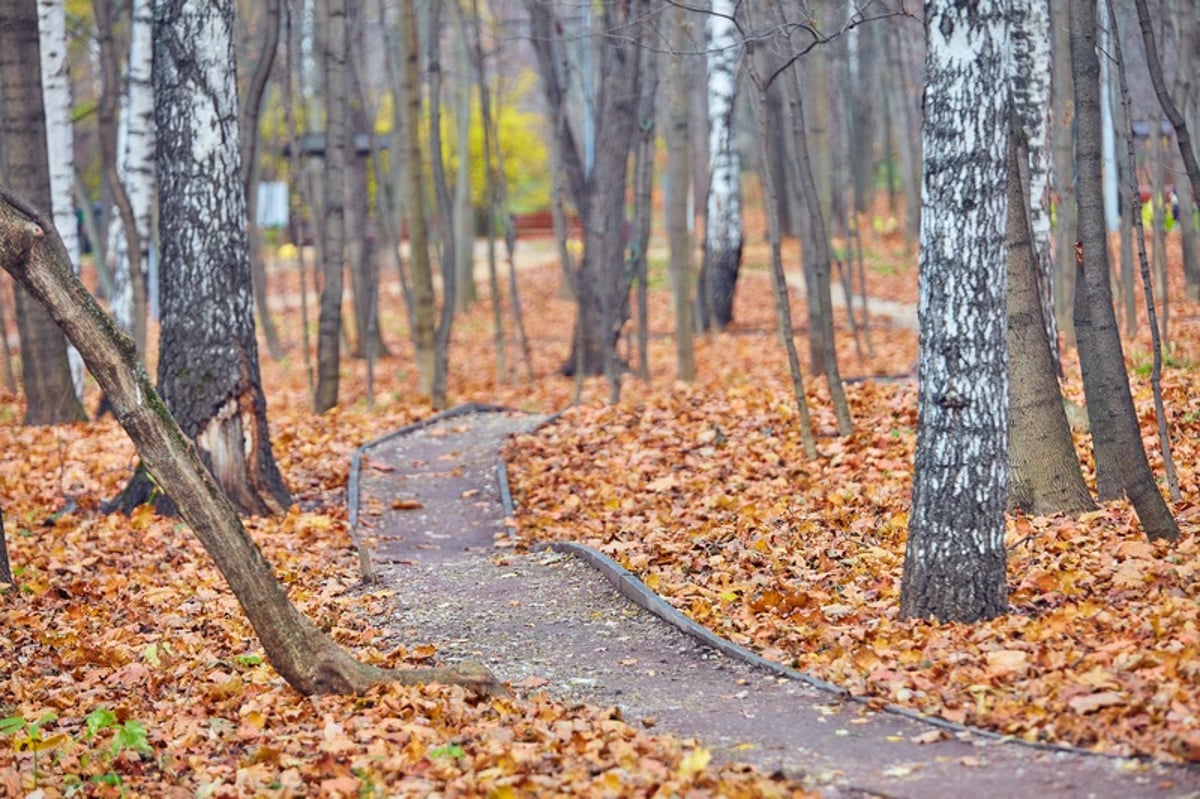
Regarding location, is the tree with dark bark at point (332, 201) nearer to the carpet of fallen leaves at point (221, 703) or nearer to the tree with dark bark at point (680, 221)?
the tree with dark bark at point (680, 221)

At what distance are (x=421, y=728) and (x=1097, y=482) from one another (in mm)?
4546

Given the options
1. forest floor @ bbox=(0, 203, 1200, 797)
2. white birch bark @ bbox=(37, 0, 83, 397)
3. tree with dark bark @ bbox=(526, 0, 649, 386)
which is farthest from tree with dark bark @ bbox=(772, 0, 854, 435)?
white birch bark @ bbox=(37, 0, 83, 397)

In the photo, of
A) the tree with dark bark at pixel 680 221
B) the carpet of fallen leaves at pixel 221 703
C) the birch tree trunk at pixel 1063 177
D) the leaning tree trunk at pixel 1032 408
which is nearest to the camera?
the carpet of fallen leaves at pixel 221 703

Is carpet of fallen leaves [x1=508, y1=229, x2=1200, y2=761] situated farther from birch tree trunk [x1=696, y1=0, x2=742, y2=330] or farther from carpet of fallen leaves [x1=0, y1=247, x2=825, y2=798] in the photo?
birch tree trunk [x1=696, y1=0, x2=742, y2=330]

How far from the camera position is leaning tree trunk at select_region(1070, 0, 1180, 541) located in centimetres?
668

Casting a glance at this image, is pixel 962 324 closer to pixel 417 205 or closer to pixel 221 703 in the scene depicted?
pixel 221 703

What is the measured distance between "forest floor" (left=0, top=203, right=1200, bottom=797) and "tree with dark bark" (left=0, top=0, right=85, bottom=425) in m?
1.08

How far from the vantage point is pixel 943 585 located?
6109mm

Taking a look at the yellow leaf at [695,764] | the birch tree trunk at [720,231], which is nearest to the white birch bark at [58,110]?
the yellow leaf at [695,764]

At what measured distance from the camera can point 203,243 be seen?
9562 millimetres

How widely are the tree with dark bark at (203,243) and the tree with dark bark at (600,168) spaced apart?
22.1ft

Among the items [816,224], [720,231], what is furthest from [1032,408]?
[720,231]

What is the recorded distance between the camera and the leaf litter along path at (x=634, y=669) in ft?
15.0

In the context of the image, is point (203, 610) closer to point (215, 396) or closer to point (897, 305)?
point (215, 396)
